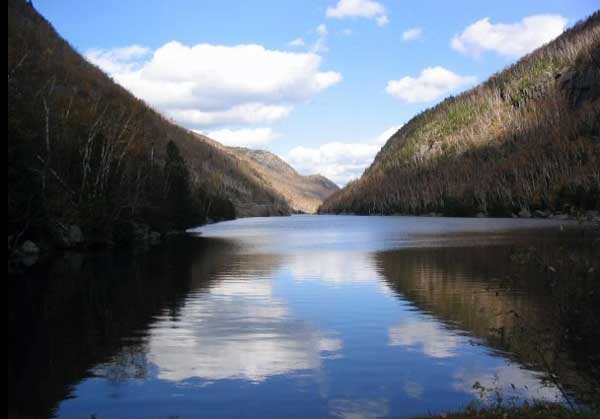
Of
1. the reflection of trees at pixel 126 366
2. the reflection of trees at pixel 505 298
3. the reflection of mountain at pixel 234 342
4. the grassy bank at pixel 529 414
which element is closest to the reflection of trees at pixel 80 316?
the reflection of trees at pixel 126 366

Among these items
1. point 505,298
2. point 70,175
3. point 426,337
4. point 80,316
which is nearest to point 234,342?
point 426,337

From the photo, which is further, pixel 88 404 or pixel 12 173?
pixel 12 173

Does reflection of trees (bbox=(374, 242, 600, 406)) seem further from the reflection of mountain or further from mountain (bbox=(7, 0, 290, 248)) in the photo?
mountain (bbox=(7, 0, 290, 248))

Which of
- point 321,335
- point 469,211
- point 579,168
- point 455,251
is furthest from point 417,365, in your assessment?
point 469,211

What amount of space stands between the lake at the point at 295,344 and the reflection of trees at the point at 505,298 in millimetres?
111

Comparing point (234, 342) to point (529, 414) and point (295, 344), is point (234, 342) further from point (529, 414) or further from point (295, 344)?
point (529, 414)

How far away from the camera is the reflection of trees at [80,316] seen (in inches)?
698

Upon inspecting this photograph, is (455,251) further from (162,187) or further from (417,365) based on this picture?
(162,187)

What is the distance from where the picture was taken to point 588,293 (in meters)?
14.2

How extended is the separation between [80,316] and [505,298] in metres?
20.1

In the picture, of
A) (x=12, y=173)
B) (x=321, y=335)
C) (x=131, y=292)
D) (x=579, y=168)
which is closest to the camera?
(x=321, y=335)

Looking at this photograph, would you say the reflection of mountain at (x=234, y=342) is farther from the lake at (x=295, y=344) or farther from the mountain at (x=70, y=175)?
the mountain at (x=70, y=175)

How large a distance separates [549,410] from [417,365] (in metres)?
6.97

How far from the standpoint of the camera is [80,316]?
27297 millimetres
